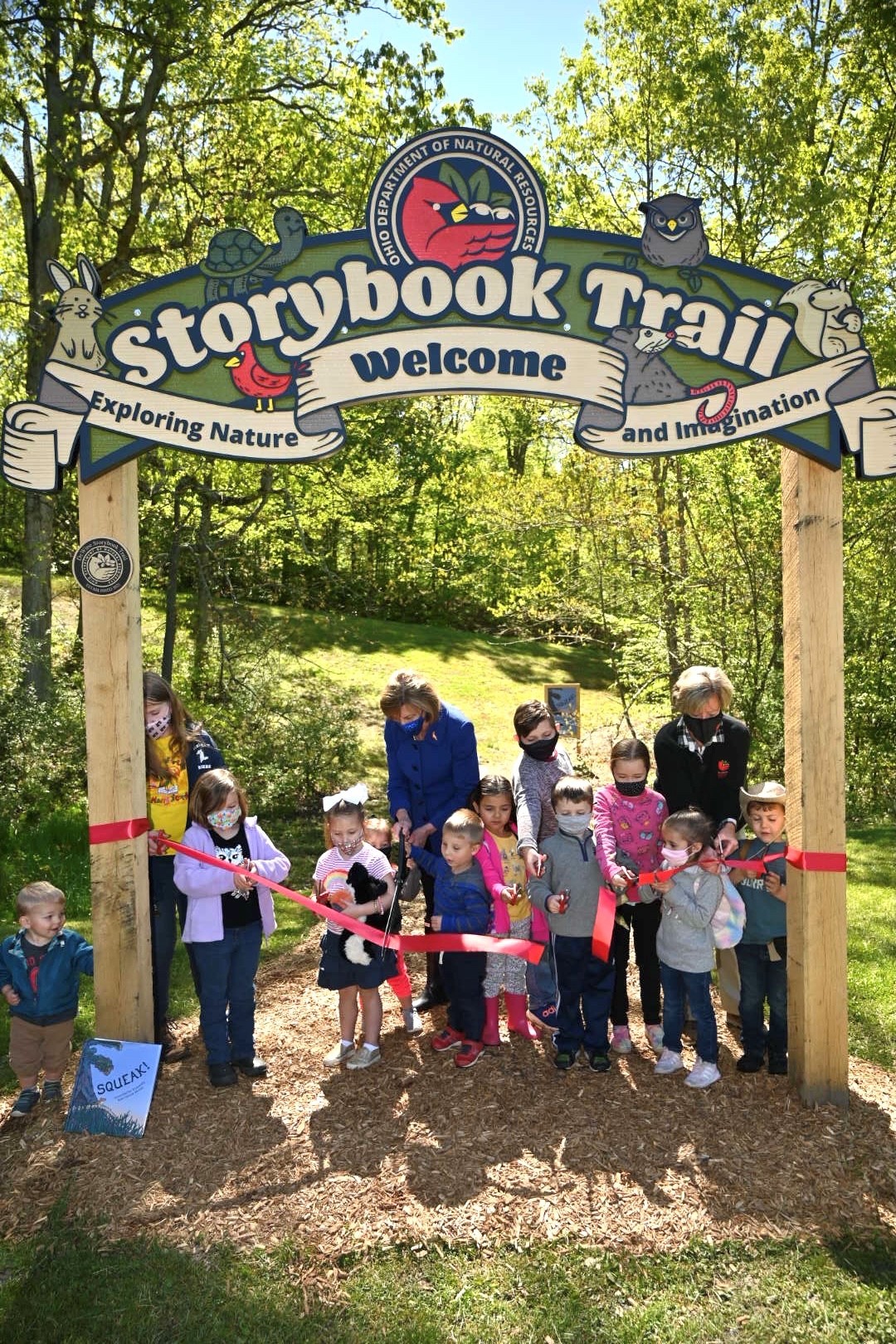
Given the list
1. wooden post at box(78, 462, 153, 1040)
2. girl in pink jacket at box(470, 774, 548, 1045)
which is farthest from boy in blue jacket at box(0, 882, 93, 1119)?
girl in pink jacket at box(470, 774, 548, 1045)

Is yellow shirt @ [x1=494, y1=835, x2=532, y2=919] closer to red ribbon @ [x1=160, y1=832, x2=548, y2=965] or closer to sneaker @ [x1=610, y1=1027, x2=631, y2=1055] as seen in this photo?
red ribbon @ [x1=160, y1=832, x2=548, y2=965]

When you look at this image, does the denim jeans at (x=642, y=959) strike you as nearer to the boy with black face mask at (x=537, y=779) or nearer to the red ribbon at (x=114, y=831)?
the boy with black face mask at (x=537, y=779)

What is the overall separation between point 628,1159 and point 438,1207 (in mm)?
814

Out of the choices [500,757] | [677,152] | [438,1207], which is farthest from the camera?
[500,757]

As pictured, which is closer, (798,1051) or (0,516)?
(798,1051)

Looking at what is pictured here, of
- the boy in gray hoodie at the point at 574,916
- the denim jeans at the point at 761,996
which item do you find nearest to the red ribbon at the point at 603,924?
the boy in gray hoodie at the point at 574,916

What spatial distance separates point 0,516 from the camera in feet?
39.7

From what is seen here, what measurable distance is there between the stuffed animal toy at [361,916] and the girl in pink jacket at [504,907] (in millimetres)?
495

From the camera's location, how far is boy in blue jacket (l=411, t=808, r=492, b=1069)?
4766mm

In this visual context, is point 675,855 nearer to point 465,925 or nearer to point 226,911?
point 465,925

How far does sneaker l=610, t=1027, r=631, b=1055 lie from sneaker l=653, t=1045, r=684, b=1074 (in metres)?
0.24

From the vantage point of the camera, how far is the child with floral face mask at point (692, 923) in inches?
179

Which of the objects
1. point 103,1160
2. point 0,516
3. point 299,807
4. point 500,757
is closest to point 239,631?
point 299,807

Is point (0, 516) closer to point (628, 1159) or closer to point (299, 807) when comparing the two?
point (299, 807)
